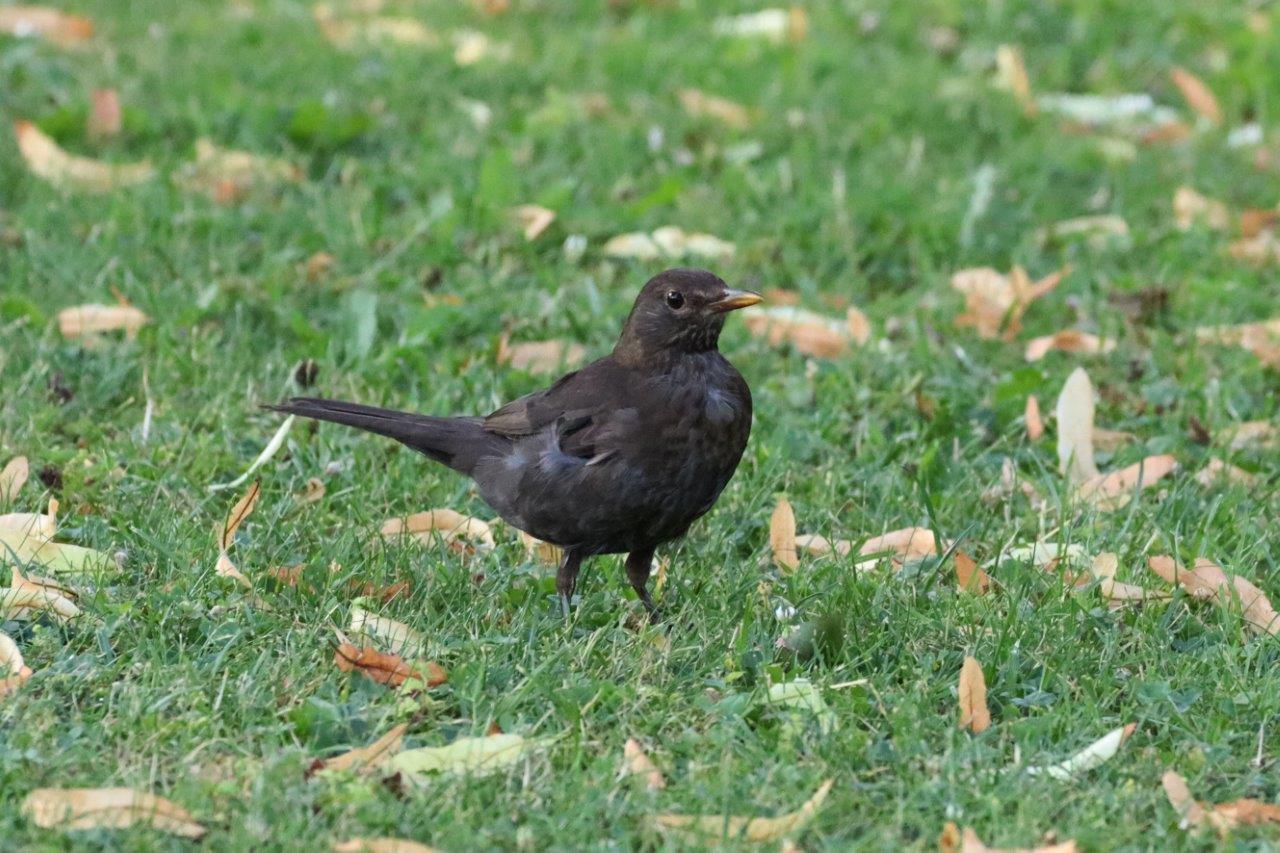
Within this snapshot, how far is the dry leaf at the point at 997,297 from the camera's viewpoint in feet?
20.5

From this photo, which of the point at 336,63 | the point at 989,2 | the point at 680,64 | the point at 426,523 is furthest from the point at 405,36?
the point at 426,523

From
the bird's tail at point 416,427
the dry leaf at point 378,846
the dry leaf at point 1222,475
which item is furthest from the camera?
the dry leaf at point 1222,475

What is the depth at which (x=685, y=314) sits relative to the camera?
4535mm

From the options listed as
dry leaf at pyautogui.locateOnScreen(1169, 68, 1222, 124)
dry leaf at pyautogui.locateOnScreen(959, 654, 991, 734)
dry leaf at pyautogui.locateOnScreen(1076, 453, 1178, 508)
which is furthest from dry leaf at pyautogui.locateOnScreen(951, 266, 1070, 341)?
dry leaf at pyautogui.locateOnScreen(959, 654, 991, 734)

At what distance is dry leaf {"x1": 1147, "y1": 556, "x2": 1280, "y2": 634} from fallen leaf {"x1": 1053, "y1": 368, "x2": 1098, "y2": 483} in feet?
2.44

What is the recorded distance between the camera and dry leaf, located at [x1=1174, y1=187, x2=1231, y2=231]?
23.5 ft

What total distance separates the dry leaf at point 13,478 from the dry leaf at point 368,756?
5.14ft

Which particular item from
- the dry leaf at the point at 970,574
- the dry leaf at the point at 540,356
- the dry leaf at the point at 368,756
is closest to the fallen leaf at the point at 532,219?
the dry leaf at the point at 540,356

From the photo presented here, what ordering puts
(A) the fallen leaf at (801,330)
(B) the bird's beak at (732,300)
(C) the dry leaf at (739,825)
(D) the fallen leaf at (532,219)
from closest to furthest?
(C) the dry leaf at (739,825), (B) the bird's beak at (732,300), (A) the fallen leaf at (801,330), (D) the fallen leaf at (532,219)

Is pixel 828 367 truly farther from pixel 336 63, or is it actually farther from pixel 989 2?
pixel 989 2

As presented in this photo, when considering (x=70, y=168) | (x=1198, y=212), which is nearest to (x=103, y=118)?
(x=70, y=168)

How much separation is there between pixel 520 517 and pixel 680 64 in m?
4.38

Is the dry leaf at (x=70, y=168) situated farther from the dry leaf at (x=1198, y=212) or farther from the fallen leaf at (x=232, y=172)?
the dry leaf at (x=1198, y=212)

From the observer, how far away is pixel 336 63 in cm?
812
